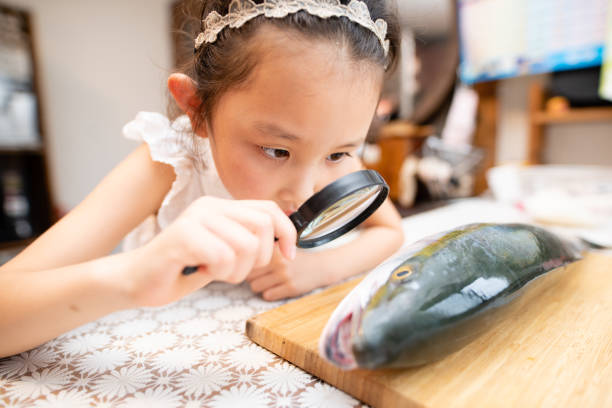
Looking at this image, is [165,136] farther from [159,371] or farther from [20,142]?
[20,142]

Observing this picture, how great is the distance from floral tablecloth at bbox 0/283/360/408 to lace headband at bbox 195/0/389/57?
44cm

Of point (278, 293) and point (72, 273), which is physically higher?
point (72, 273)

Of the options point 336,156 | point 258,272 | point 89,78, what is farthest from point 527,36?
point 89,78

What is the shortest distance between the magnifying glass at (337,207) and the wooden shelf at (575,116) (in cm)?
155

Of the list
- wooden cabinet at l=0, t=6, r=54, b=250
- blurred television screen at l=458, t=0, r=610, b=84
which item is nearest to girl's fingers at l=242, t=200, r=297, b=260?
blurred television screen at l=458, t=0, r=610, b=84

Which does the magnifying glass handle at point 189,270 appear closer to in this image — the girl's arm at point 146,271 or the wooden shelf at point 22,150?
the girl's arm at point 146,271

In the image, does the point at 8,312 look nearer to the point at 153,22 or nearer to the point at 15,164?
the point at 15,164

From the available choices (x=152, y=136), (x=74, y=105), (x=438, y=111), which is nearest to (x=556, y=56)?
(x=438, y=111)

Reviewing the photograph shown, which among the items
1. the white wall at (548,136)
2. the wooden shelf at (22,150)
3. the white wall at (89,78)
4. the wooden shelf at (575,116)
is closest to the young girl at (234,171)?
the wooden shelf at (575,116)

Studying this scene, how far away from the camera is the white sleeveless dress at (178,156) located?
73 centimetres

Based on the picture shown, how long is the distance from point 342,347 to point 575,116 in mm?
1789

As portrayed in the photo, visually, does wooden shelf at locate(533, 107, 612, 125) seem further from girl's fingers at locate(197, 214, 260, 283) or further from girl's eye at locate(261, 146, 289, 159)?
girl's fingers at locate(197, 214, 260, 283)

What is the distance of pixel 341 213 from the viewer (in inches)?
21.0

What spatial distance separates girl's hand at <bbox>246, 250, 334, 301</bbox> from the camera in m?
0.64
